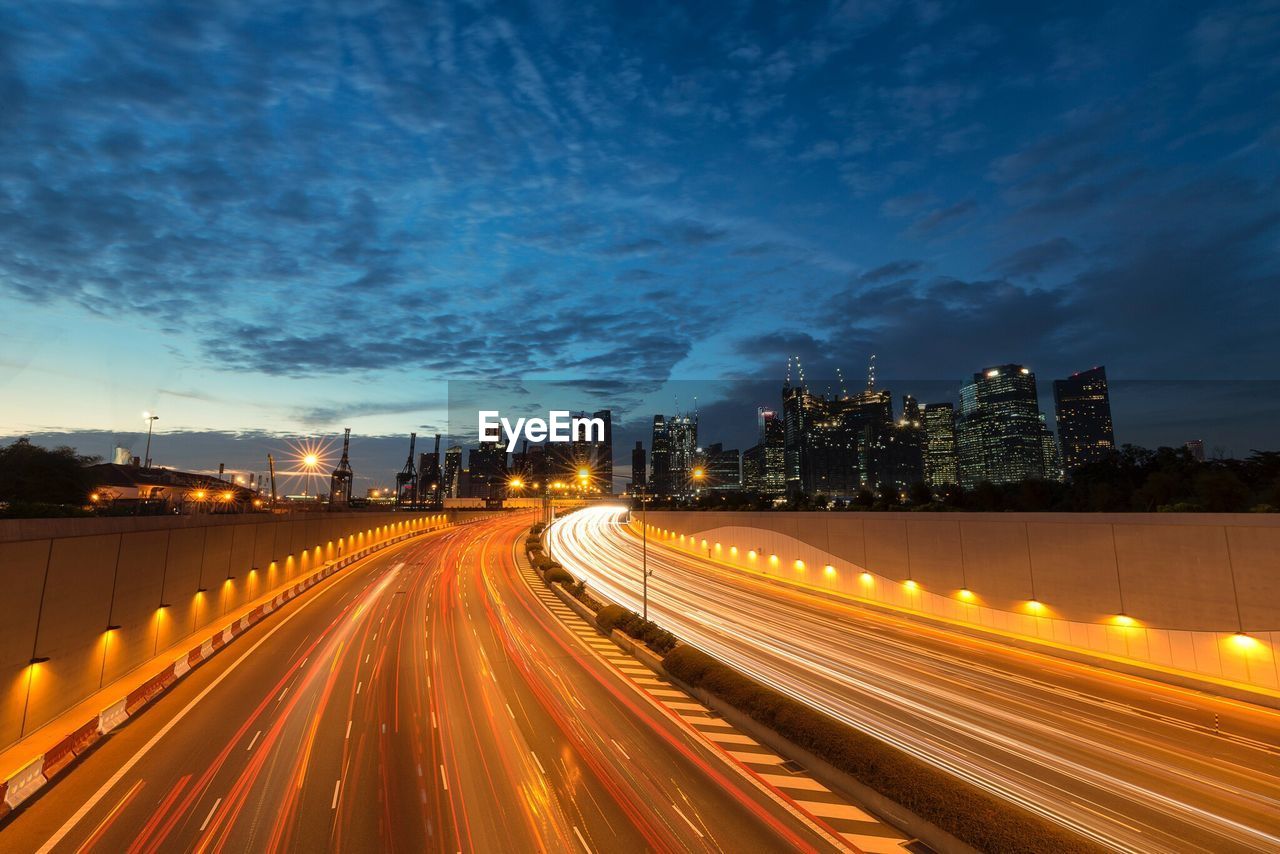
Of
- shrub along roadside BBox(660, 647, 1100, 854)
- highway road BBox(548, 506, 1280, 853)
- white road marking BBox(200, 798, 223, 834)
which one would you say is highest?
shrub along roadside BBox(660, 647, 1100, 854)

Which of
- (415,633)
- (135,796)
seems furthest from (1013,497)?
(135,796)

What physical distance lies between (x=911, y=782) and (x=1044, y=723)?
33.5ft

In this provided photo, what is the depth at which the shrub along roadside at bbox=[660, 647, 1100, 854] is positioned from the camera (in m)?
11.6

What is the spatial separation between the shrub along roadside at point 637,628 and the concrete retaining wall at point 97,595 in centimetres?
2345

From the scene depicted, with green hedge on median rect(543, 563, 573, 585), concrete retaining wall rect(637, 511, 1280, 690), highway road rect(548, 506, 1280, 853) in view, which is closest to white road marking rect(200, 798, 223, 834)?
highway road rect(548, 506, 1280, 853)

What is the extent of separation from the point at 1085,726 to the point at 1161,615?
33.3 ft

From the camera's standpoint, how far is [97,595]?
22.2 metres

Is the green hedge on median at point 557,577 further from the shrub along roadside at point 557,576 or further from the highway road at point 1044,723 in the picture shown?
the highway road at point 1044,723

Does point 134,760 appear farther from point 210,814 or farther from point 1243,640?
point 1243,640

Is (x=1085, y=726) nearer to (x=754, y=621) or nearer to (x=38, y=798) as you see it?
(x=754, y=621)

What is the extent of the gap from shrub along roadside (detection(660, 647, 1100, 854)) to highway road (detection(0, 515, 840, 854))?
220 centimetres

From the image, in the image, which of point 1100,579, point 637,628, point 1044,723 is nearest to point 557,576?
point 637,628

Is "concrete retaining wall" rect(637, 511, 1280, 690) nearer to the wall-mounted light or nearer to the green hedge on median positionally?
the wall-mounted light

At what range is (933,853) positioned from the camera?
12.4 metres
